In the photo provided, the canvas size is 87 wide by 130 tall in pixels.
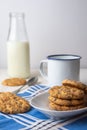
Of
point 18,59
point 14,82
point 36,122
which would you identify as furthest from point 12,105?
point 18,59

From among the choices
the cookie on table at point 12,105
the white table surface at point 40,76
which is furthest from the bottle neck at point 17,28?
the cookie on table at point 12,105

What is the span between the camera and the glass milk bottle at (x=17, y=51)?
816 mm

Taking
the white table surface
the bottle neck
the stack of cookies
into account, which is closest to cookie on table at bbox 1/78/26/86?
the white table surface

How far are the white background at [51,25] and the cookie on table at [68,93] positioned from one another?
578 mm

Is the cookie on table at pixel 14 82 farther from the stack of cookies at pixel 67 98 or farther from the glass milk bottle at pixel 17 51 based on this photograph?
the stack of cookies at pixel 67 98

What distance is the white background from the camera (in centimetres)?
98

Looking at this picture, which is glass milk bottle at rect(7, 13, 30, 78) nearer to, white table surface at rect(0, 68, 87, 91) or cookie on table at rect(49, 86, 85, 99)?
white table surface at rect(0, 68, 87, 91)

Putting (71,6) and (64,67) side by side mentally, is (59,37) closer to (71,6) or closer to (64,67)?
(71,6)

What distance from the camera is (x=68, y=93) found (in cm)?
43

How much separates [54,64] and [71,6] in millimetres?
417

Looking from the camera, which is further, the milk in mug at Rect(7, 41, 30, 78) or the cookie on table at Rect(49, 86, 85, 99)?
the milk in mug at Rect(7, 41, 30, 78)

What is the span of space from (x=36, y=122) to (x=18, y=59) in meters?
0.41

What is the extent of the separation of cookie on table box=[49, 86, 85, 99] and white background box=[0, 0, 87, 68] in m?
0.58

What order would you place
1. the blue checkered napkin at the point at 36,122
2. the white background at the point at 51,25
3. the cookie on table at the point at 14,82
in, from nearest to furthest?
the blue checkered napkin at the point at 36,122 → the cookie on table at the point at 14,82 → the white background at the point at 51,25
